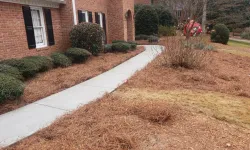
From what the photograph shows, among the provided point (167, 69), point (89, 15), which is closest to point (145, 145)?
point (167, 69)

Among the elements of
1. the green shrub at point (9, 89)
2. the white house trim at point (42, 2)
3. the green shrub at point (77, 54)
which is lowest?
the green shrub at point (9, 89)

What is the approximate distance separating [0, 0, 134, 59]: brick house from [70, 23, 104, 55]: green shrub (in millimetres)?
688

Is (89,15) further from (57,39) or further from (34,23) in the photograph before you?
(34,23)

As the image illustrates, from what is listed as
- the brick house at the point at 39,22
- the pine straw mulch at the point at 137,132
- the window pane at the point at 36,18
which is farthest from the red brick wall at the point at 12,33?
the pine straw mulch at the point at 137,132

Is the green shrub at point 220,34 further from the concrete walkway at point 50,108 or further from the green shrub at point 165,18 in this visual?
the concrete walkway at point 50,108

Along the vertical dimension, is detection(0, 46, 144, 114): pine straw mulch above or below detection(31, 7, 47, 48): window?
below

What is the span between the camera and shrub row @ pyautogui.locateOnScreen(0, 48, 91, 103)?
4.25 m

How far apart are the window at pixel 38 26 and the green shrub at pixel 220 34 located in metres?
13.7

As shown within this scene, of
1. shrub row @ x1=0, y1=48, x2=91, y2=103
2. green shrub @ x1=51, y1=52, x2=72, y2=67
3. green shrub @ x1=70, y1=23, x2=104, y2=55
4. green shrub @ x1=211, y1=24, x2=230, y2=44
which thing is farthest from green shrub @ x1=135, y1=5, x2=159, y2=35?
green shrub @ x1=51, y1=52, x2=72, y2=67

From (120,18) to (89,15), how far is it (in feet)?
8.89

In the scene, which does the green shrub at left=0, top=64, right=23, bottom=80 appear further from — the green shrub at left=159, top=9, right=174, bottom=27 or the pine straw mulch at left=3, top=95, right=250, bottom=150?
the green shrub at left=159, top=9, right=174, bottom=27

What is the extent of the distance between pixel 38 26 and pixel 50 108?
16.8ft

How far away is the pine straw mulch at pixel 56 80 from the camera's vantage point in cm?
455

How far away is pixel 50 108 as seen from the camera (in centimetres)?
418
